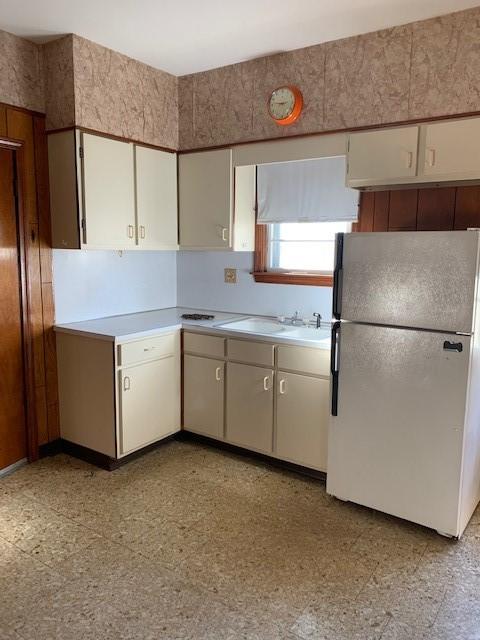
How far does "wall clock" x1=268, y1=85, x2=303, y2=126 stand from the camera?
302cm

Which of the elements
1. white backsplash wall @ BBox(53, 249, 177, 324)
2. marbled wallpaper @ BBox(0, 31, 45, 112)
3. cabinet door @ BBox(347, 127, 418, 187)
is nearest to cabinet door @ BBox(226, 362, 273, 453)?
white backsplash wall @ BBox(53, 249, 177, 324)

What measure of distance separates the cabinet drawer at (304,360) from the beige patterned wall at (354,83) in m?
1.33

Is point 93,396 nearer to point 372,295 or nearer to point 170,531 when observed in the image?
point 170,531

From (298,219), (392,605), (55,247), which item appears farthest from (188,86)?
(392,605)

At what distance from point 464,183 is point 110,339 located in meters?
2.21

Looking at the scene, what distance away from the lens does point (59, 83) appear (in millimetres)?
3002

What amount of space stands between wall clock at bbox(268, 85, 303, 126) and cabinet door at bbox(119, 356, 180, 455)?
1722mm

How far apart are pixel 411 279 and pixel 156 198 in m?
1.95

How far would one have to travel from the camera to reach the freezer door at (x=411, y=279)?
2256 millimetres

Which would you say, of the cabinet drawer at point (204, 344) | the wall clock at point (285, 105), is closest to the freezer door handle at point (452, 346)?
the cabinet drawer at point (204, 344)

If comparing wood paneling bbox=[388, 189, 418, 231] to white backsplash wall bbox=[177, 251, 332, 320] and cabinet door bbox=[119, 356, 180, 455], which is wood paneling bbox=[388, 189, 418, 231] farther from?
cabinet door bbox=[119, 356, 180, 455]

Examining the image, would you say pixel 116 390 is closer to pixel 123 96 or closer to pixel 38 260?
pixel 38 260

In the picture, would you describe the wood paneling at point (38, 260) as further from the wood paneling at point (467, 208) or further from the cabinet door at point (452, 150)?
the wood paneling at point (467, 208)

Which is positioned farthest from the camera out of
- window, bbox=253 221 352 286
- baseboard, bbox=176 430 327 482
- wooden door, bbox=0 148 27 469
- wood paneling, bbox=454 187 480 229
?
window, bbox=253 221 352 286
